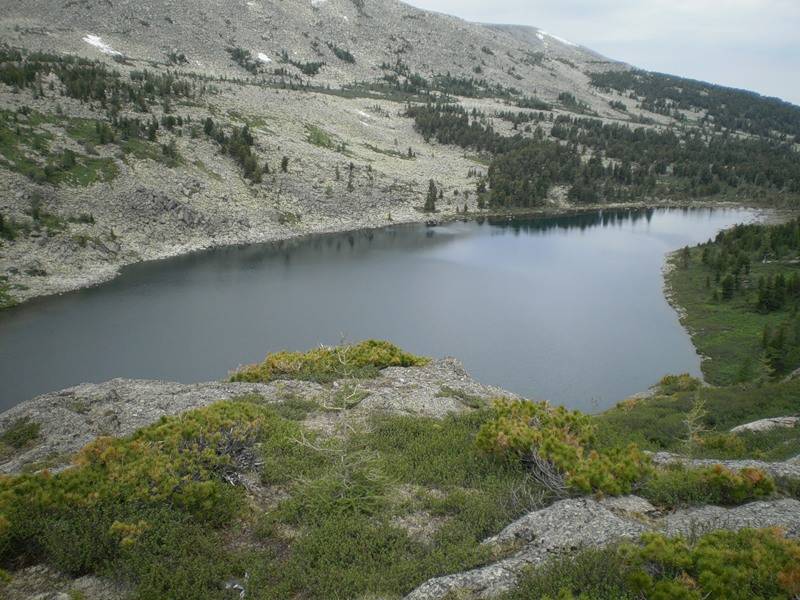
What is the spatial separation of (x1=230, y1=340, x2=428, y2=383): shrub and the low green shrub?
1266 centimetres

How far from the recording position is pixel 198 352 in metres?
35.5

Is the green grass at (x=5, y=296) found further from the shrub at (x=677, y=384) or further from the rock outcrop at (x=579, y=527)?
the shrub at (x=677, y=384)

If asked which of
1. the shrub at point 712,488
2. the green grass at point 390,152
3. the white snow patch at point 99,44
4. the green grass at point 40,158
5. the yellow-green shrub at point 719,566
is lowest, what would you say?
the shrub at point 712,488

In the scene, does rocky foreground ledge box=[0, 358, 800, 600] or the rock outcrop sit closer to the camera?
the rock outcrop

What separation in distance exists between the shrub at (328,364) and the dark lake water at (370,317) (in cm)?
1102

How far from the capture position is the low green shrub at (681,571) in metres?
7.40

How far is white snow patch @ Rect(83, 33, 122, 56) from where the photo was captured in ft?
394

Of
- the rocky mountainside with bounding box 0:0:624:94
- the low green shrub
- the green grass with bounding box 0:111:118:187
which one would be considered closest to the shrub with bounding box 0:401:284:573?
the low green shrub

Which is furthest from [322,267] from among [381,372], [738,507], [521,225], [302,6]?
[302,6]

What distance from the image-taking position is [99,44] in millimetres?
122875

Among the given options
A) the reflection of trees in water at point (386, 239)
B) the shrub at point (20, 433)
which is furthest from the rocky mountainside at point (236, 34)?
the shrub at point (20, 433)

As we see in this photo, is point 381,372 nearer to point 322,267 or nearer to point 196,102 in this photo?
point 322,267

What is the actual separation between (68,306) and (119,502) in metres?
37.4

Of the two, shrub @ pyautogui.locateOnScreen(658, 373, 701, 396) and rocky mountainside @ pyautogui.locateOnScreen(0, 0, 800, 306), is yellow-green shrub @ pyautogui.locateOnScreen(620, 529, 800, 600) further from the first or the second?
rocky mountainside @ pyautogui.locateOnScreen(0, 0, 800, 306)
